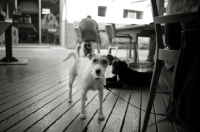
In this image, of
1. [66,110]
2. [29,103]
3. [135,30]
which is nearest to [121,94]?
[66,110]

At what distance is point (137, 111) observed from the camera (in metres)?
1.67

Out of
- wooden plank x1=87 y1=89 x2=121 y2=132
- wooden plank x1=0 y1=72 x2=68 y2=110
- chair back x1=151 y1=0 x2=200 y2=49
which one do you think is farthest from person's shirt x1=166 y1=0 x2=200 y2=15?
wooden plank x1=0 y1=72 x2=68 y2=110

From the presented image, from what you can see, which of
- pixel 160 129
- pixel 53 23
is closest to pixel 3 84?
pixel 160 129

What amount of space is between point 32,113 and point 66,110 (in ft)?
0.96

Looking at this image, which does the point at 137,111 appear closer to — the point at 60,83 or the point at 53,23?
the point at 60,83

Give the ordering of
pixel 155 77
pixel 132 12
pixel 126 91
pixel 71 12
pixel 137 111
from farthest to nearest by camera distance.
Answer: pixel 132 12
pixel 71 12
pixel 126 91
pixel 137 111
pixel 155 77

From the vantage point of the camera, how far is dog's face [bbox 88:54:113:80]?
1409 mm

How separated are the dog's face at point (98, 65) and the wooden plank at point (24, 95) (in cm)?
92

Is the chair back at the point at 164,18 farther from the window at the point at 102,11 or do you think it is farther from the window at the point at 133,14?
the window at the point at 133,14

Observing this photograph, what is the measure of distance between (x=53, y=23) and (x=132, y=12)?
4.96 meters

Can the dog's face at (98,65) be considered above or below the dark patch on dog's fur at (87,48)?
below

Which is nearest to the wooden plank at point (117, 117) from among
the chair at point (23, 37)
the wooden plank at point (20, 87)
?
the wooden plank at point (20, 87)

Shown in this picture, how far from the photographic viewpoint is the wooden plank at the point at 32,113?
133 cm

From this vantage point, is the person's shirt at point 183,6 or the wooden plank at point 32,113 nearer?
the person's shirt at point 183,6
